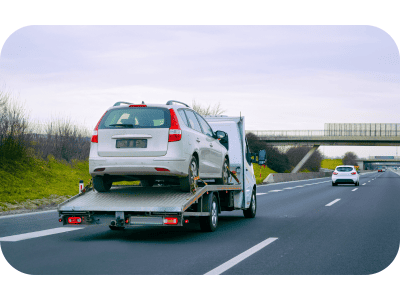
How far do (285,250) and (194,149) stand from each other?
2371mm

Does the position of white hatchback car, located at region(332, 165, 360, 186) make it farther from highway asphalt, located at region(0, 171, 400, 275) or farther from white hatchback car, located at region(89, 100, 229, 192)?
white hatchback car, located at region(89, 100, 229, 192)

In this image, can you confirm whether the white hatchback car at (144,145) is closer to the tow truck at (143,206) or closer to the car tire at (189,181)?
the car tire at (189,181)

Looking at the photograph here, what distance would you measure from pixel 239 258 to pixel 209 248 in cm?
87

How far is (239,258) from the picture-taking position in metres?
6.52

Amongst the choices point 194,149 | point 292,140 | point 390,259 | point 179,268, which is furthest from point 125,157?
point 292,140

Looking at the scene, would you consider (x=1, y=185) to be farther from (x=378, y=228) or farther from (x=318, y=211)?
(x=378, y=228)

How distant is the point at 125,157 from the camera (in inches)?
298

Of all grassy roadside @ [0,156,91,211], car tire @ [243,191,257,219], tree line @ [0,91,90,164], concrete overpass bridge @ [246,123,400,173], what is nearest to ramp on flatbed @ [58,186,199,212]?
car tire @ [243,191,257,219]

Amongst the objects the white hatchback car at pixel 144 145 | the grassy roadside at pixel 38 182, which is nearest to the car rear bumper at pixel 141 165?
the white hatchback car at pixel 144 145

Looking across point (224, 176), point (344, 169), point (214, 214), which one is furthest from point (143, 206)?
point (344, 169)

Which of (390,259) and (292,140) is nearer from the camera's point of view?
(390,259)

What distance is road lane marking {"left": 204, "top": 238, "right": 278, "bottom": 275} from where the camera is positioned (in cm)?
568

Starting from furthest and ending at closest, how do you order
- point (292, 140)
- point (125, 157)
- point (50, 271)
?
point (292, 140)
point (125, 157)
point (50, 271)

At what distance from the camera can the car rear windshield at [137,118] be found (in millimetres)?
7781
